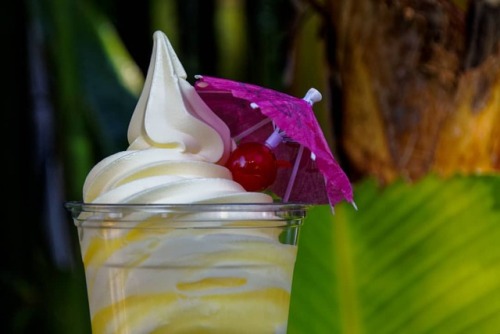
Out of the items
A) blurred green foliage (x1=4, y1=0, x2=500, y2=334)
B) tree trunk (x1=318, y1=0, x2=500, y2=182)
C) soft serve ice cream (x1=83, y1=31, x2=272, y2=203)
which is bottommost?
blurred green foliage (x1=4, y1=0, x2=500, y2=334)

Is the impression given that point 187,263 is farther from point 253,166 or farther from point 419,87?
point 419,87

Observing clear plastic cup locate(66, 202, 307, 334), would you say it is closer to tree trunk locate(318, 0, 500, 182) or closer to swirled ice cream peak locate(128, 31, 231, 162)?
swirled ice cream peak locate(128, 31, 231, 162)

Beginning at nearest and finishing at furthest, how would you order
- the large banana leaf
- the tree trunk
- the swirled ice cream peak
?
the swirled ice cream peak, the large banana leaf, the tree trunk

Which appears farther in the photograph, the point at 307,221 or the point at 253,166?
the point at 307,221

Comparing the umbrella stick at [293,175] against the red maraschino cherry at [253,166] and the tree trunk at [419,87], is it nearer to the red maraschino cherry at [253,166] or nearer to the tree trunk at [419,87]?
the red maraschino cherry at [253,166]

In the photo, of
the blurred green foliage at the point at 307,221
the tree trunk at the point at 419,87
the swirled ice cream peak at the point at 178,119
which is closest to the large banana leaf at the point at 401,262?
the blurred green foliage at the point at 307,221

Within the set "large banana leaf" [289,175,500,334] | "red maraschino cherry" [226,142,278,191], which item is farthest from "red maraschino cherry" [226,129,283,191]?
"large banana leaf" [289,175,500,334]

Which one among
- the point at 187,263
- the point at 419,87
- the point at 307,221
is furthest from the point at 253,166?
the point at 419,87
